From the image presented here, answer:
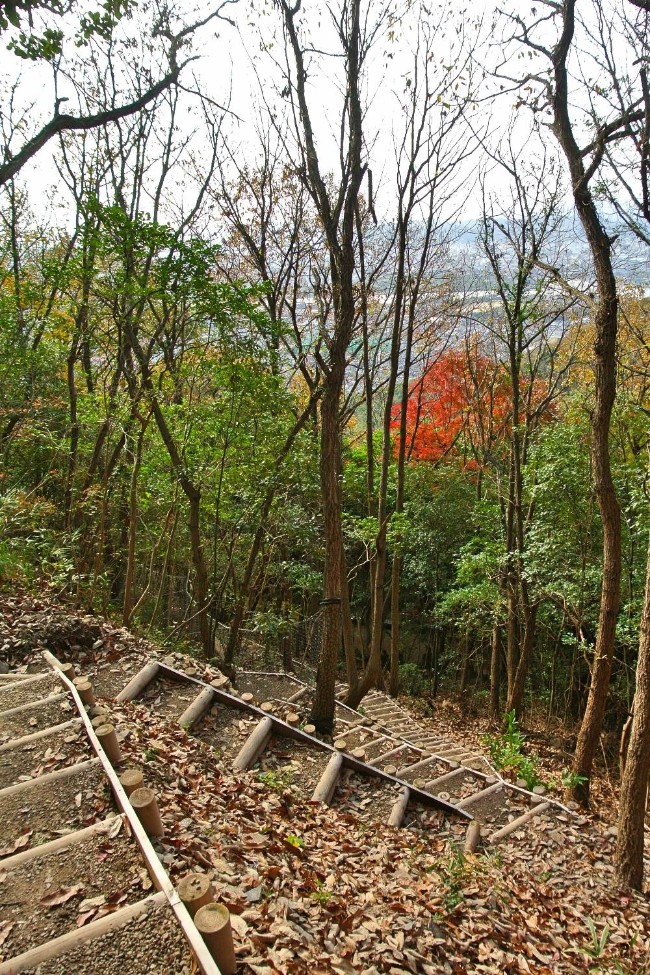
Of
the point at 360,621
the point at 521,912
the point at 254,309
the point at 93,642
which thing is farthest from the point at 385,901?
the point at 360,621

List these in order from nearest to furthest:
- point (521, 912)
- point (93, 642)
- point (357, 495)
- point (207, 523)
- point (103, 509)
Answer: point (521, 912)
point (93, 642)
point (103, 509)
point (207, 523)
point (357, 495)

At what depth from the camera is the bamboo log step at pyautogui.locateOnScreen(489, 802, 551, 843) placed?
232 inches

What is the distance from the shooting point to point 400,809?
537 centimetres

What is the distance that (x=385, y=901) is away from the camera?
11.8ft

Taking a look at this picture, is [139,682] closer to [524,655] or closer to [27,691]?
[27,691]

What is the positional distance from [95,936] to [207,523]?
870cm

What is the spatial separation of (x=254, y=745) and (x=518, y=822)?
3172mm

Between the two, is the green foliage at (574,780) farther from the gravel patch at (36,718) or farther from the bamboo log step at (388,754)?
the gravel patch at (36,718)

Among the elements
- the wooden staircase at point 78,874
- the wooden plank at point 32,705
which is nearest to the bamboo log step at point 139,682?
the wooden plank at point 32,705

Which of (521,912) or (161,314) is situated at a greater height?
(161,314)

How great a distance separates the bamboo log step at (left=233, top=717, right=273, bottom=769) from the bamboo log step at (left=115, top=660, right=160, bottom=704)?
1245mm

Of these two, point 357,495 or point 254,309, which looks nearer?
point 254,309

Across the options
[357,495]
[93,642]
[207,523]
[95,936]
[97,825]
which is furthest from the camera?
[357,495]

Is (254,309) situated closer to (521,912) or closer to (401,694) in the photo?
(521,912)
